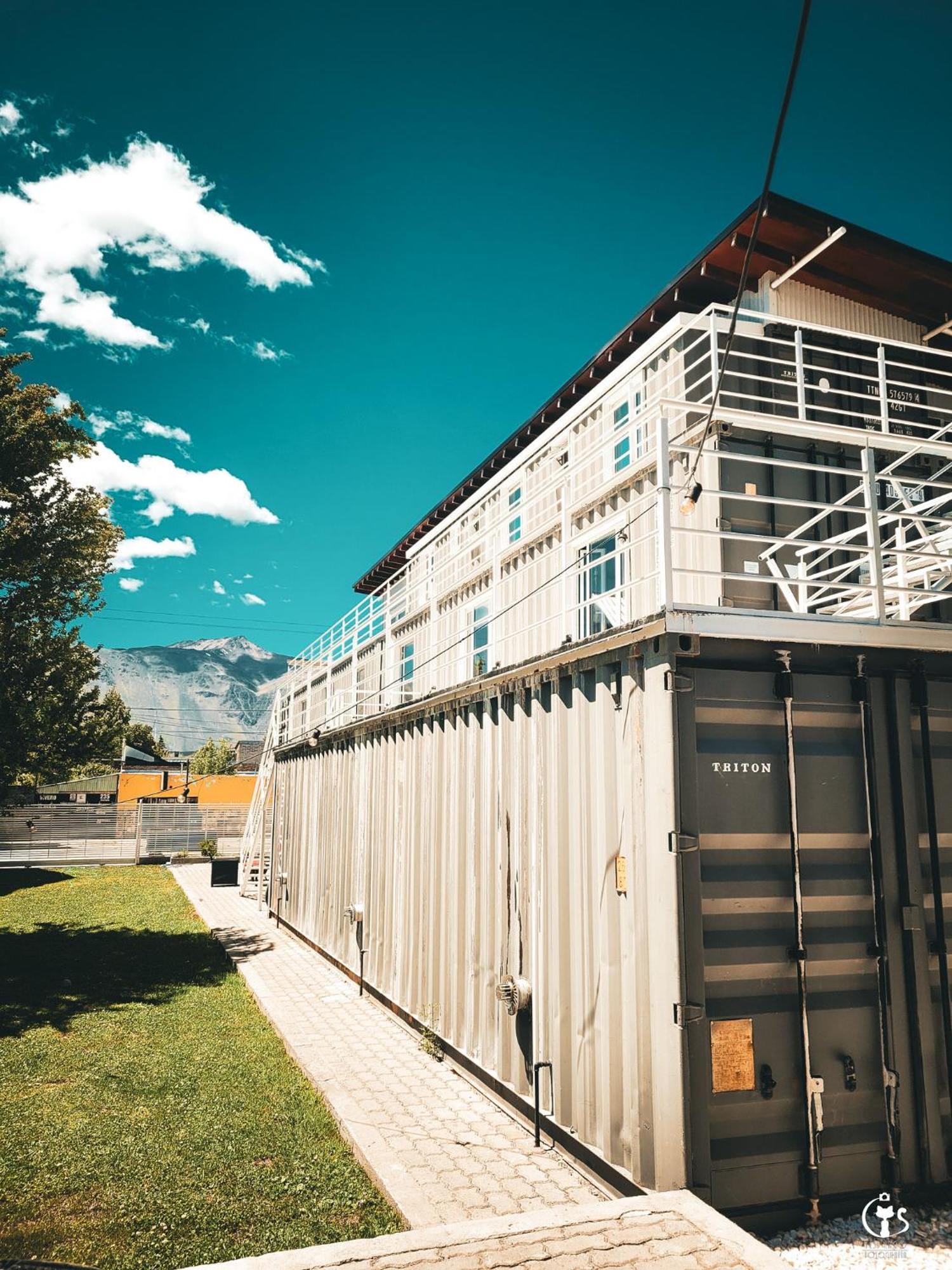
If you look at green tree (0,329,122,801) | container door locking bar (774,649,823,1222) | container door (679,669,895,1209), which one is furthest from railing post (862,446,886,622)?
green tree (0,329,122,801)

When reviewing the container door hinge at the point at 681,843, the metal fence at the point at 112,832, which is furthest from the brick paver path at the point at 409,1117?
the metal fence at the point at 112,832

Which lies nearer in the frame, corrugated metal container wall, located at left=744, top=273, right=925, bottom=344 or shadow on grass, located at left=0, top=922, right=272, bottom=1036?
shadow on grass, located at left=0, top=922, right=272, bottom=1036

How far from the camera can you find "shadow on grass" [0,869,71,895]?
67.0 feet

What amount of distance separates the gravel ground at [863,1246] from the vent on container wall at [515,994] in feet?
6.75

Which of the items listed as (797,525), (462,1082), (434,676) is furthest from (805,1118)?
(434,676)

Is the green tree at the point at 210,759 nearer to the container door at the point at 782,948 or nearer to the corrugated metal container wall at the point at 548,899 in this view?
the corrugated metal container wall at the point at 548,899

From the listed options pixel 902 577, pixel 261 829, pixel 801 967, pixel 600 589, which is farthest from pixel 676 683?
pixel 261 829

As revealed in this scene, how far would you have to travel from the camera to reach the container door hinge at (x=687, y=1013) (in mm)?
4191

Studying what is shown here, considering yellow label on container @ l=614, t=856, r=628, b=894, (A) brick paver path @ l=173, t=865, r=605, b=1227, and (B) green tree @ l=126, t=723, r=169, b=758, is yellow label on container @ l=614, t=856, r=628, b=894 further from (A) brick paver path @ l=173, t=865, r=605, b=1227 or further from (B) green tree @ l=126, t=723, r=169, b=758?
(B) green tree @ l=126, t=723, r=169, b=758

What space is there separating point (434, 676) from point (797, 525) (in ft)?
23.9

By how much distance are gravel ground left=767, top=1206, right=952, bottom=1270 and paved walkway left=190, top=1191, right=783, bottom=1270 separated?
64 centimetres

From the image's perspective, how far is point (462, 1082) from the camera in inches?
272

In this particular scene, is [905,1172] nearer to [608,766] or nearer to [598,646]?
[608,766]

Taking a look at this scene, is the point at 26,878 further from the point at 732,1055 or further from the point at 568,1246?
the point at 732,1055
